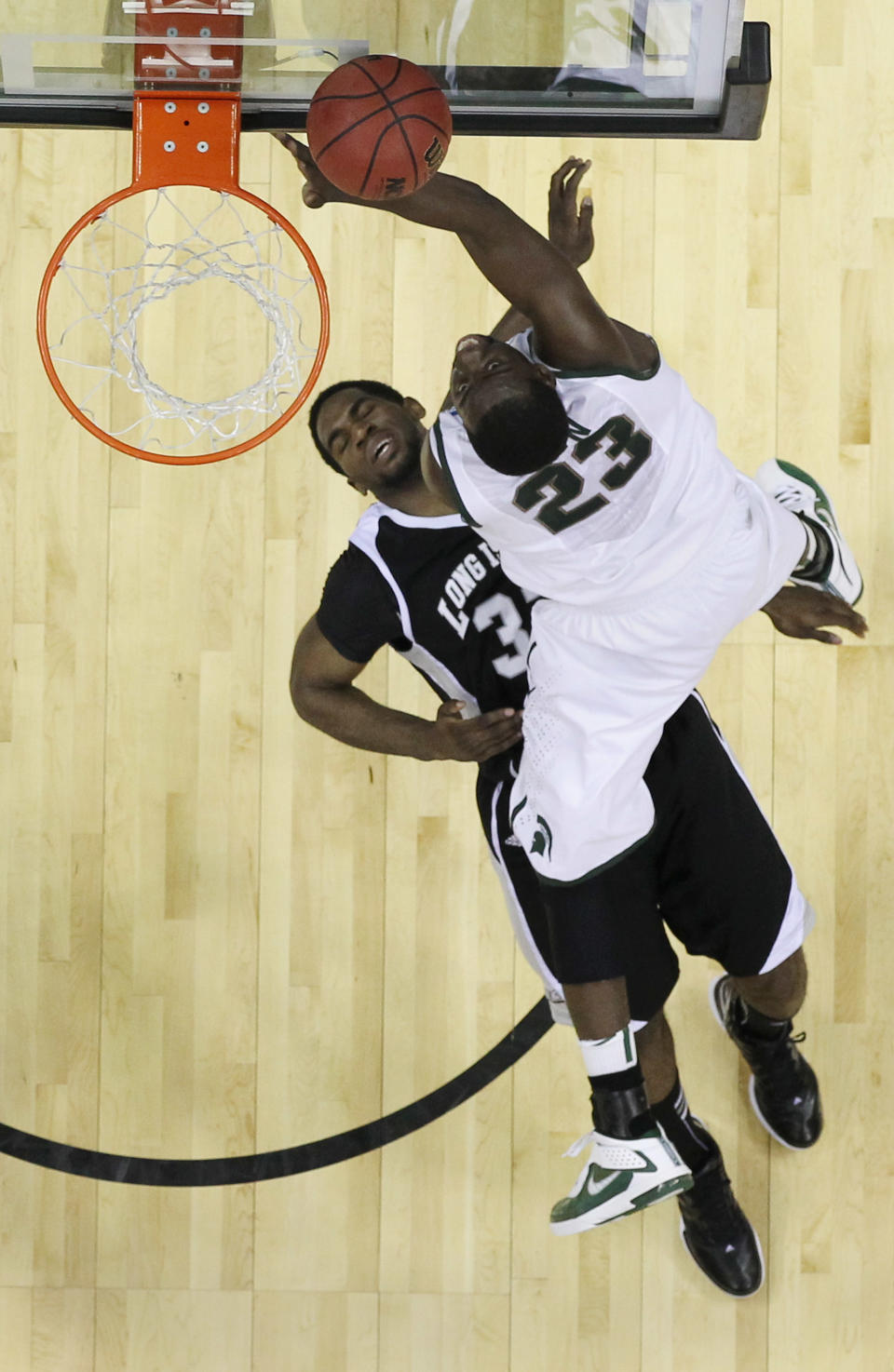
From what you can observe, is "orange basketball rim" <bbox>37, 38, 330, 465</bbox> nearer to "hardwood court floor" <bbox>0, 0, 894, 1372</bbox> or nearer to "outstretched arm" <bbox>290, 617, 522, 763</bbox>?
"hardwood court floor" <bbox>0, 0, 894, 1372</bbox>

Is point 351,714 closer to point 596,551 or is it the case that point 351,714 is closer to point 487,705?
point 487,705

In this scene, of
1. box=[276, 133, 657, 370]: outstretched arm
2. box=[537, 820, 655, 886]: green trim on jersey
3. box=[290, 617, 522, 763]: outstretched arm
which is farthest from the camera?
box=[290, 617, 522, 763]: outstretched arm

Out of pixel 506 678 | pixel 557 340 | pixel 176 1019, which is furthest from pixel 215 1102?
pixel 557 340

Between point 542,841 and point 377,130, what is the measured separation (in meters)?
1.26

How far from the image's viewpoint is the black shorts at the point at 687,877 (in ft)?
8.70

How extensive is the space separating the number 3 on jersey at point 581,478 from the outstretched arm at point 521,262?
4.6 inches

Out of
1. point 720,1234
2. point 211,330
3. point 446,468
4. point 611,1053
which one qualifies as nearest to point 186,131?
point 446,468

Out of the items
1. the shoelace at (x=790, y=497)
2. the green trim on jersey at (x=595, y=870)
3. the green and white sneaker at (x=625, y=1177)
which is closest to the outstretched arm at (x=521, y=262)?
the shoelace at (x=790, y=497)

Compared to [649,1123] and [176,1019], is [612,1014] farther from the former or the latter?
[176,1019]

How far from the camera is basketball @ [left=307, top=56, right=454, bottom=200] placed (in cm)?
206

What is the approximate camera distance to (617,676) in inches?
95.3

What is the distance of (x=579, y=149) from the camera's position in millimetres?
3479

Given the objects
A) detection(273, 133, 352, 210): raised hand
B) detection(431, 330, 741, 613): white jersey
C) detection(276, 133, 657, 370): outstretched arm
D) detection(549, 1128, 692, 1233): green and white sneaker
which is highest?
detection(273, 133, 352, 210): raised hand

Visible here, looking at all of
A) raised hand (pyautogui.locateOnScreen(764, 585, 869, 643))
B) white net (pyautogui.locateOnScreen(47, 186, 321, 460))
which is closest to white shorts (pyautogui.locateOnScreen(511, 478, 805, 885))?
raised hand (pyautogui.locateOnScreen(764, 585, 869, 643))
